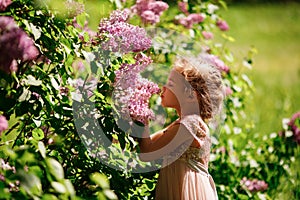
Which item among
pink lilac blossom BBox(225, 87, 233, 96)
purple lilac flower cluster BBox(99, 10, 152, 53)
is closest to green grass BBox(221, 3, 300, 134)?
pink lilac blossom BBox(225, 87, 233, 96)

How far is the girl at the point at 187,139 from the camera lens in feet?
8.63

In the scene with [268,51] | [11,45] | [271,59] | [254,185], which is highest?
[11,45]

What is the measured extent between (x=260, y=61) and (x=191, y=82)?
19.5 ft

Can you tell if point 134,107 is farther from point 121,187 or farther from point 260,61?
point 260,61

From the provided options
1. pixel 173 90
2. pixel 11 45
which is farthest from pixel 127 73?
pixel 11 45

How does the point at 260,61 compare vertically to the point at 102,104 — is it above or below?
below

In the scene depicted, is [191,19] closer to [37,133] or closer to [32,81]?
[37,133]

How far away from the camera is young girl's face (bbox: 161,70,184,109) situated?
2.71m

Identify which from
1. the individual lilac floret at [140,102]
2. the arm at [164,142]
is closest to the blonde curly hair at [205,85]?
the arm at [164,142]

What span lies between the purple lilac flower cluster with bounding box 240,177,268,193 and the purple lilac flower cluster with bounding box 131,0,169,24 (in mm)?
1046

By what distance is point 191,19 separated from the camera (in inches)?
135

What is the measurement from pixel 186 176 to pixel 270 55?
6.56 m

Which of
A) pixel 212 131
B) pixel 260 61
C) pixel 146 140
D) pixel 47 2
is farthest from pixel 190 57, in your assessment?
pixel 260 61

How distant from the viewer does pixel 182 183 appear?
262 cm
